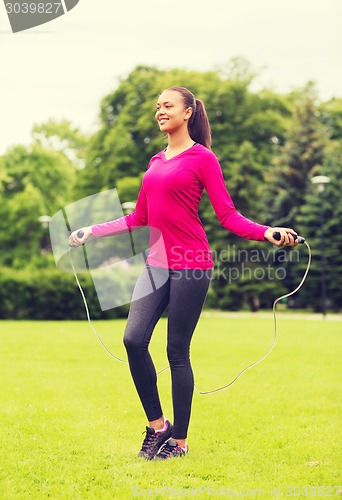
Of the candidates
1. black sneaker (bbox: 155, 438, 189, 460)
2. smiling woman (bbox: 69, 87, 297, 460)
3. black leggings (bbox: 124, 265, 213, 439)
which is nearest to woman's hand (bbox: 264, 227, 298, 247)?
smiling woman (bbox: 69, 87, 297, 460)

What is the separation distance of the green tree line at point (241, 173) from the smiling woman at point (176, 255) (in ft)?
85.0

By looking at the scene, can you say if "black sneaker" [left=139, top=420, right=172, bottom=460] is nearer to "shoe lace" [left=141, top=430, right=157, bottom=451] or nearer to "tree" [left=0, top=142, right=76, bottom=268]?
"shoe lace" [left=141, top=430, right=157, bottom=451]

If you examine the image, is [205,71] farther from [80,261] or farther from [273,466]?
[273,466]

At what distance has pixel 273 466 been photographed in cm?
418

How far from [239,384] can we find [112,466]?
4288 millimetres

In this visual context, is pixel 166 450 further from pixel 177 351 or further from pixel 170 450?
pixel 177 351

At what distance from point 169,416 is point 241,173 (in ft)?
97.6

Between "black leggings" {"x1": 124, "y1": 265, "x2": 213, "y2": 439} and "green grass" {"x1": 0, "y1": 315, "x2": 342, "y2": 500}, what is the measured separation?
1.47ft

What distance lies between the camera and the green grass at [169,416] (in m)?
3.74

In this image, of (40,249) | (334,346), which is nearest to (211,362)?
(334,346)

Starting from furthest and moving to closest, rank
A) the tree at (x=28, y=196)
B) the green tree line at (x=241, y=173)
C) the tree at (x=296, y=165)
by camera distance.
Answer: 1. the tree at (x=28, y=196)
2. the tree at (x=296, y=165)
3. the green tree line at (x=241, y=173)

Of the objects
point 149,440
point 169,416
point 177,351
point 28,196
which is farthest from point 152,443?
point 28,196

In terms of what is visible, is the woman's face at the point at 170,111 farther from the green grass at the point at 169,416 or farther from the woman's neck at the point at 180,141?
the green grass at the point at 169,416

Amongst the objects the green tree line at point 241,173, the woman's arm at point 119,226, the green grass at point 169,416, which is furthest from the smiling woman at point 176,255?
the green tree line at point 241,173
